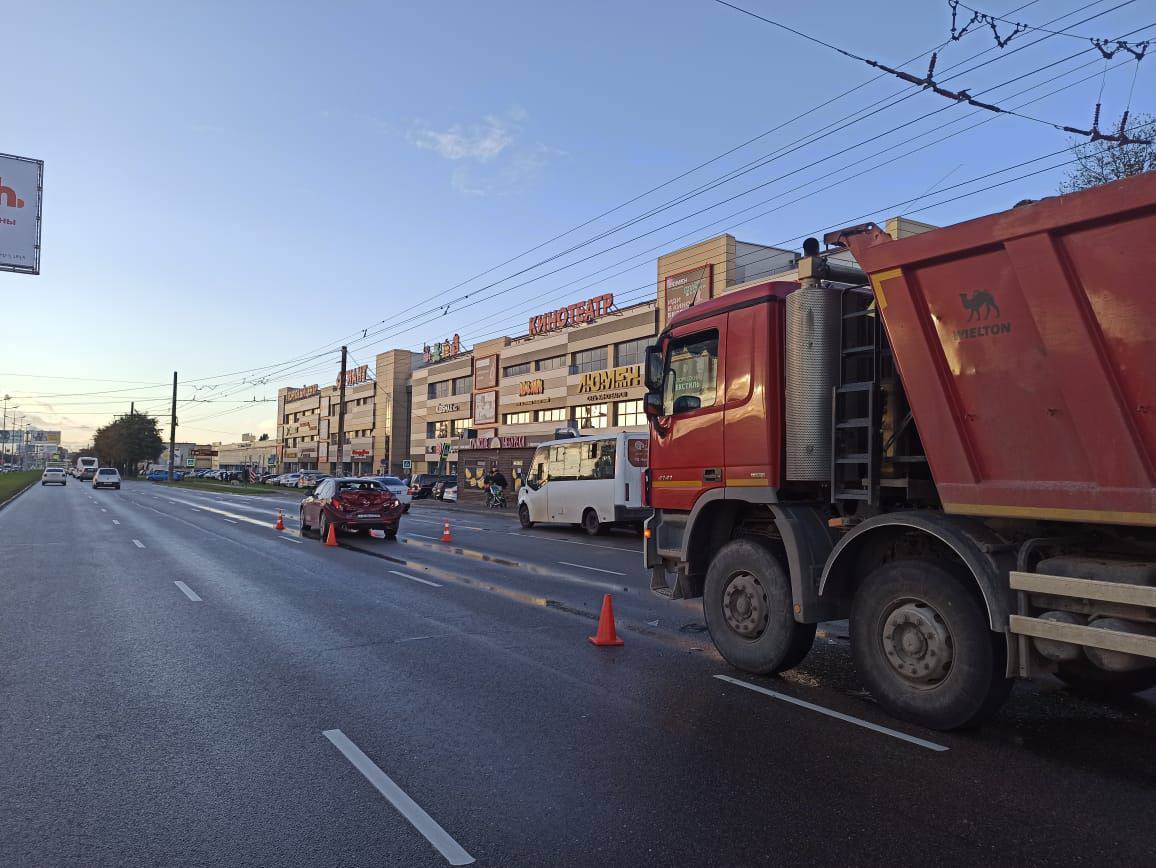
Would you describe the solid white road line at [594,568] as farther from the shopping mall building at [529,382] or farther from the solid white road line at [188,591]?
the shopping mall building at [529,382]

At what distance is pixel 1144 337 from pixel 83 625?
9.92 m

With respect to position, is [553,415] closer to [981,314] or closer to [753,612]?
[753,612]

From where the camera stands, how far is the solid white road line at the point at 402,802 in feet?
11.0

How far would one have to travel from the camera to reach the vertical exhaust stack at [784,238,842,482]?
6.03 m

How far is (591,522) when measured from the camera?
72.8 ft

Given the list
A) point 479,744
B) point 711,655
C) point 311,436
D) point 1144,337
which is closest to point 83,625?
point 479,744

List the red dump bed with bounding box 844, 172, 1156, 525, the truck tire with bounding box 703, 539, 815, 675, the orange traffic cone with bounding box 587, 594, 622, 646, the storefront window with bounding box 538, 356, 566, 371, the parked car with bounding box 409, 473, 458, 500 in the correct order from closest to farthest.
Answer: the red dump bed with bounding box 844, 172, 1156, 525 → the truck tire with bounding box 703, 539, 815, 675 → the orange traffic cone with bounding box 587, 594, 622, 646 → the storefront window with bounding box 538, 356, 566, 371 → the parked car with bounding box 409, 473, 458, 500

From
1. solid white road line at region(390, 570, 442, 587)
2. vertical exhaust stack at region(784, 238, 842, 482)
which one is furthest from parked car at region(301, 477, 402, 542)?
vertical exhaust stack at region(784, 238, 842, 482)

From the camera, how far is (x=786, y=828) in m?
3.62

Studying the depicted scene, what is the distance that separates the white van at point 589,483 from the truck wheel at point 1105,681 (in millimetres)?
13608

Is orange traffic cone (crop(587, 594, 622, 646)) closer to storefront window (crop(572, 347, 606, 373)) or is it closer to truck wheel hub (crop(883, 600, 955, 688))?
truck wheel hub (crop(883, 600, 955, 688))

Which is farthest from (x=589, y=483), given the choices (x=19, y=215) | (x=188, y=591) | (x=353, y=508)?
(x=19, y=215)

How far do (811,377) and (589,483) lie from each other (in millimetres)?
16201

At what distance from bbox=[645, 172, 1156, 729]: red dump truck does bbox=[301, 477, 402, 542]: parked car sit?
13.5 m
